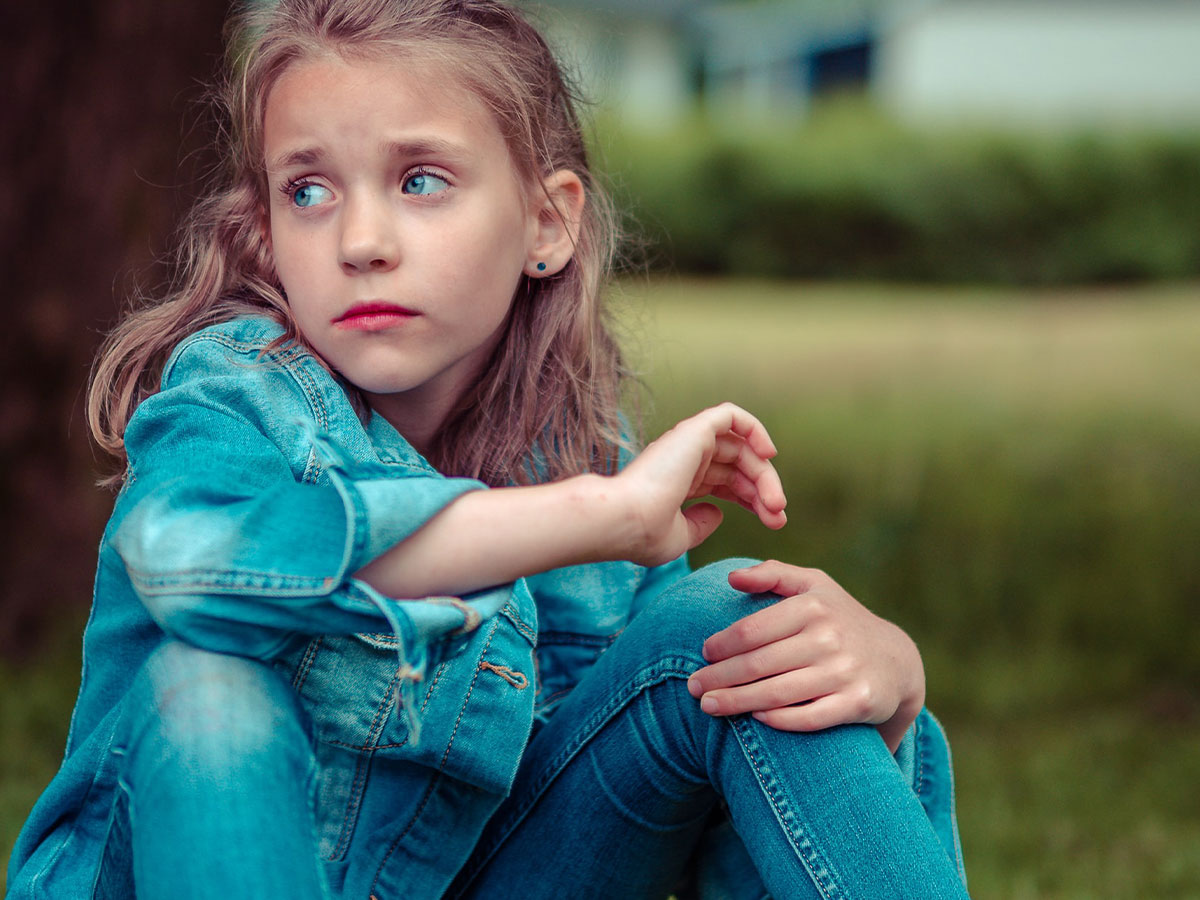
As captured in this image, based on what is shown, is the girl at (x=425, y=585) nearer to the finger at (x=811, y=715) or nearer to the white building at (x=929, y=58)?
the finger at (x=811, y=715)

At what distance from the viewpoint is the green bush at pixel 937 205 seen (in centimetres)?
1282

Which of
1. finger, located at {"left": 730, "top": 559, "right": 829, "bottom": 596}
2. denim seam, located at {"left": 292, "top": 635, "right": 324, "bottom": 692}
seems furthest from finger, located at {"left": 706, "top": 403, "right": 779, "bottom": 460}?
denim seam, located at {"left": 292, "top": 635, "right": 324, "bottom": 692}

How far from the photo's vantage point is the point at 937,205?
12.8 meters

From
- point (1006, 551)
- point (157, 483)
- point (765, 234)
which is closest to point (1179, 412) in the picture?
point (1006, 551)

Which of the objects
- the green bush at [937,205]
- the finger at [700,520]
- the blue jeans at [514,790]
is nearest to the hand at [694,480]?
the finger at [700,520]

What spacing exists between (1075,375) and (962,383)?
0.53 metres

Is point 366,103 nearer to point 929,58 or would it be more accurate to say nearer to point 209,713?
point 209,713

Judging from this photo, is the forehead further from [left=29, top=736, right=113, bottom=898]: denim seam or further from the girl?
[left=29, top=736, right=113, bottom=898]: denim seam

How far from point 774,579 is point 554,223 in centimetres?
57

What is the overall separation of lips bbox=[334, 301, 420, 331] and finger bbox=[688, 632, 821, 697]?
0.51 metres

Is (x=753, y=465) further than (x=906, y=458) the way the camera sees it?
No

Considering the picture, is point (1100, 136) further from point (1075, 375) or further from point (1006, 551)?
point (1006, 551)

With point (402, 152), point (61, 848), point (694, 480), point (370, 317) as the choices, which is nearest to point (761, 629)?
point (694, 480)

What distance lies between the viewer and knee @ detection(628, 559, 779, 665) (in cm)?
145
